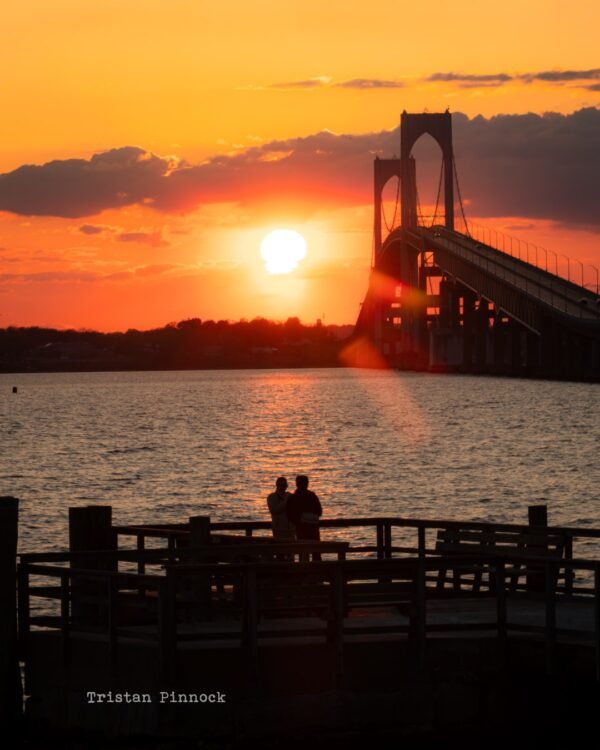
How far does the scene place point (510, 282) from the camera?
468 feet

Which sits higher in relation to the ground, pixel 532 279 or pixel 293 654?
A: pixel 532 279

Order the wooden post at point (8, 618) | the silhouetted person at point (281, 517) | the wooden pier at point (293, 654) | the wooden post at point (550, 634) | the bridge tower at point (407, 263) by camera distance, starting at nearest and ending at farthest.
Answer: the wooden pier at point (293, 654), the wooden post at point (550, 634), the wooden post at point (8, 618), the silhouetted person at point (281, 517), the bridge tower at point (407, 263)

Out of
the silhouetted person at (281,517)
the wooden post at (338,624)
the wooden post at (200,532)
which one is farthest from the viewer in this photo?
the silhouetted person at (281,517)

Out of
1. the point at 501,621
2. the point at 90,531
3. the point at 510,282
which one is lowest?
the point at 501,621

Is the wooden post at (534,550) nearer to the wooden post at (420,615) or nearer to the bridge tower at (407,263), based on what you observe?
the wooden post at (420,615)

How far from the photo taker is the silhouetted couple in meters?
17.0

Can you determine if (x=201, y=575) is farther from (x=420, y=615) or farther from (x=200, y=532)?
(x=420, y=615)

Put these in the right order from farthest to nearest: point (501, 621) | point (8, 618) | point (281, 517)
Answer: point (281, 517) < point (8, 618) < point (501, 621)

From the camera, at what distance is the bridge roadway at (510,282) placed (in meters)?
138

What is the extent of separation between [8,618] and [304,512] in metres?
3.92

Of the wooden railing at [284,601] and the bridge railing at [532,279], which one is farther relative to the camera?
→ the bridge railing at [532,279]

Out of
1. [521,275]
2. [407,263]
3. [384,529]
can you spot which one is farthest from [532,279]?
[384,529]

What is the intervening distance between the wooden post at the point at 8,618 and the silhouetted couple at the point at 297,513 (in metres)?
3.54

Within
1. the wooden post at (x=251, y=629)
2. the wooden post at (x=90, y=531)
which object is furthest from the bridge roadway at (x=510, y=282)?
the wooden post at (x=251, y=629)
